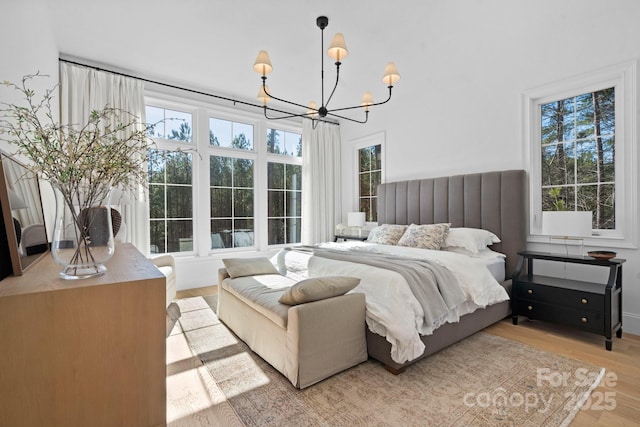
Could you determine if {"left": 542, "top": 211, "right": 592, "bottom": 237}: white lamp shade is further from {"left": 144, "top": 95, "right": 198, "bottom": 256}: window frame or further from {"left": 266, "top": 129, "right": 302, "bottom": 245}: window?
{"left": 144, "top": 95, "right": 198, "bottom": 256}: window frame

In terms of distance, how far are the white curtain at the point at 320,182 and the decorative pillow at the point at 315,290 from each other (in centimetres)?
340

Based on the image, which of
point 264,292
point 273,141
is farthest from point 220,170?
point 264,292

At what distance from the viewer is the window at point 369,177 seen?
528 centimetres

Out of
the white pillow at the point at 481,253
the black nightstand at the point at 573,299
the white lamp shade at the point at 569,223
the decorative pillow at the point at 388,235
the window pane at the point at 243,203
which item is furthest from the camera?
the window pane at the point at 243,203

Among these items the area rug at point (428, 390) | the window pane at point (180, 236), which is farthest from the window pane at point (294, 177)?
the area rug at point (428, 390)

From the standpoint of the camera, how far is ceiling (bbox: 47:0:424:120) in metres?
2.77

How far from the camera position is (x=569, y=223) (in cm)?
270

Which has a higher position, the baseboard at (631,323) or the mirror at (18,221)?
the mirror at (18,221)

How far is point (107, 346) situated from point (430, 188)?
4018 mm

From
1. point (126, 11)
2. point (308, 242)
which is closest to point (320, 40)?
point (126, 11)

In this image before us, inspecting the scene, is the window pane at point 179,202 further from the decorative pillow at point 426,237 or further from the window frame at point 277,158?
the decorative pillow at point 426,237

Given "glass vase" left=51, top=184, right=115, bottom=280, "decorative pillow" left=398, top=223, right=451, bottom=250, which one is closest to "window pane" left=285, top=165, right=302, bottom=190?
"decorative pillow" left=398, top=223, right=451, bottom=250

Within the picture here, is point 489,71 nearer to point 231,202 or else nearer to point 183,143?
point 231,202

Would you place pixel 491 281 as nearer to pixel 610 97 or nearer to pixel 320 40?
pixel 610 97
